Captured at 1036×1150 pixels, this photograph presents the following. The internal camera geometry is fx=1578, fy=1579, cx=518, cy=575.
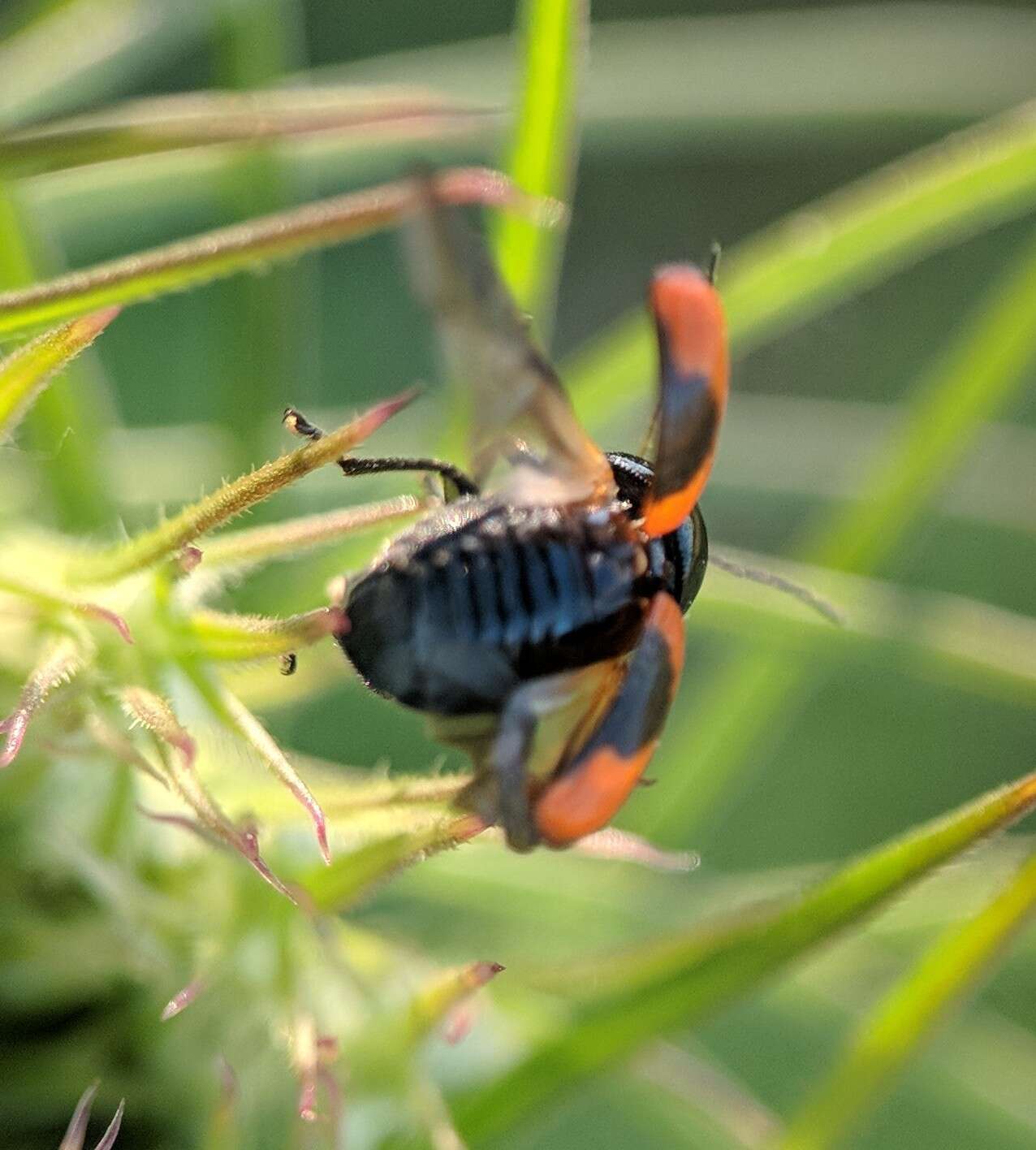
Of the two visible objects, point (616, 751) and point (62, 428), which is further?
point (62, 428)

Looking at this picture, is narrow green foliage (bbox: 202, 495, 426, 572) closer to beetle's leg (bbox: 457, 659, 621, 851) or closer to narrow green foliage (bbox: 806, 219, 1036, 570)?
beetle's leg (bbox: 457, 659, 621, 851)

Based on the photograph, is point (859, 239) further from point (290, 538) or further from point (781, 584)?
point (290, 538)

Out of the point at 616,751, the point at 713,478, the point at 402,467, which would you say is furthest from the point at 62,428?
the point at 713,478

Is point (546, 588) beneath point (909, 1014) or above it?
above

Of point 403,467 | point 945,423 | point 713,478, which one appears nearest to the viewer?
point 403,467

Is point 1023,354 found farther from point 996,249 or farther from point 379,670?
point 996,249

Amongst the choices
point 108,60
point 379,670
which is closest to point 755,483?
point 108,60

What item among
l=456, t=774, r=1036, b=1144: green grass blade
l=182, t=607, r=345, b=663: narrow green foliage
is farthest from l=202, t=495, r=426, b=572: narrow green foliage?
l=456, t=774, r=1036, b=1144: green grass blade
